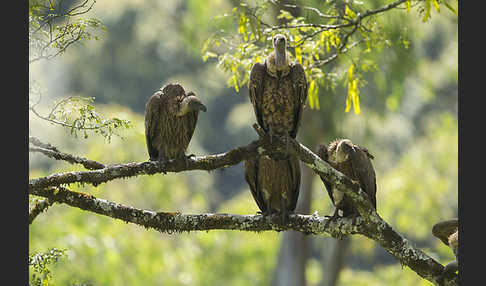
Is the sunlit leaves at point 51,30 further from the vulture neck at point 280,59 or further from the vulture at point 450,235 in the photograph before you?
the vulture at point 450,235

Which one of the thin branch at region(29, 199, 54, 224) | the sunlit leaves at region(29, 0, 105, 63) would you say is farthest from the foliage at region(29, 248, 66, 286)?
the sunlit leaves at region(29, 0, 105, 63)

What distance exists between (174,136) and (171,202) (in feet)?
35.2

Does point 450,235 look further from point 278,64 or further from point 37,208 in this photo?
point 37,208

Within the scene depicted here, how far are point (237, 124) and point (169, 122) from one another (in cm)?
2237

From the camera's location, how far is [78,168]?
20.2 feet

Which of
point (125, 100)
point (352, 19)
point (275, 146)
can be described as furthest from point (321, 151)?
point (125, 100)

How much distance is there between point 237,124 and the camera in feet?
94.2

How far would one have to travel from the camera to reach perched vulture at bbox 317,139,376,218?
5.52m

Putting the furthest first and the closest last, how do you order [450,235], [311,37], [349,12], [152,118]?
[311,37] < [349,12] < [152,118] < [450,235]

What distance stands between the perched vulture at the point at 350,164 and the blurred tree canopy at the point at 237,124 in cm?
96

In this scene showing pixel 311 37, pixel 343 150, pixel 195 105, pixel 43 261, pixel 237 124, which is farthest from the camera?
pixel 237 124

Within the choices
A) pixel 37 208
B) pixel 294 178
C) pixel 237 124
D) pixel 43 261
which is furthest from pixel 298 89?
pixel 237 124

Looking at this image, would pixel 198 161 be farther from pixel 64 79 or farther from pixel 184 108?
pixel 64 79

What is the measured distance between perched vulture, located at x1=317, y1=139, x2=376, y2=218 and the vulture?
0.58m
